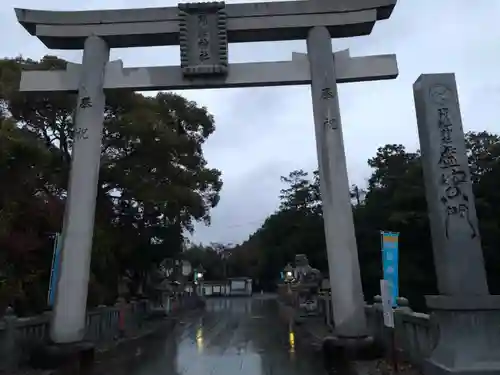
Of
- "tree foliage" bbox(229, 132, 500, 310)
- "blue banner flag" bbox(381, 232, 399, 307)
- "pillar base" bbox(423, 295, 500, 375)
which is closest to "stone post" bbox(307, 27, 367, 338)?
"blue banner flag" bbox(381, 232, 399, 307)

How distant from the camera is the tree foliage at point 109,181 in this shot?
1305cm

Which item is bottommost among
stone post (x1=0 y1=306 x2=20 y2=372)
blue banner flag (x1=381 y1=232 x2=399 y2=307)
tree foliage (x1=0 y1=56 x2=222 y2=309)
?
stone post (x1=0 y1=306 x2=20 y2=372)

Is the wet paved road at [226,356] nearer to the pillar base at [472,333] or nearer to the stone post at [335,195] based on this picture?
the stone post at [335,195]

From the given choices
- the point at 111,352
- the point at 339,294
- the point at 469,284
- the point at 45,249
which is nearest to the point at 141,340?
the point at 111,352

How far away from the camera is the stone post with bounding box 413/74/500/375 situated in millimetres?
7867

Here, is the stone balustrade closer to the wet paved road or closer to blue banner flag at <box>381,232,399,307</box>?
the wet paved road

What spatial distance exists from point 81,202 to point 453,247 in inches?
351

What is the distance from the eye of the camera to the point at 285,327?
22594 mm

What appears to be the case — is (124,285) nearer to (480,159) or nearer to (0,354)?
(0,354)

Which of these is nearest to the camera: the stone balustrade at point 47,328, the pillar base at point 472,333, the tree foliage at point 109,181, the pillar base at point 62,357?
the pillar base at point 472,333

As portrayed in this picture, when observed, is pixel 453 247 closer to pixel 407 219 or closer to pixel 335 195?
pixel 335 195

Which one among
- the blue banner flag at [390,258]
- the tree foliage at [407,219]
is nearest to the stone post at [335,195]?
the blue banner flag at [390,258]

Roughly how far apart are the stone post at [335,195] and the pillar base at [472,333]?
408 cm

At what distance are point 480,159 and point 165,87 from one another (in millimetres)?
26495
